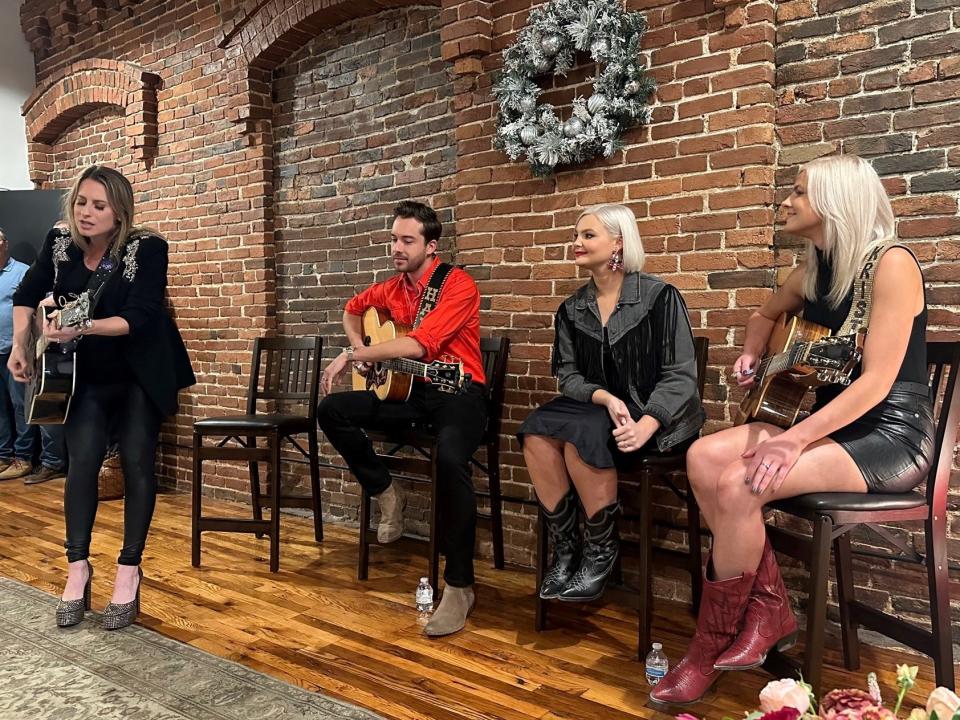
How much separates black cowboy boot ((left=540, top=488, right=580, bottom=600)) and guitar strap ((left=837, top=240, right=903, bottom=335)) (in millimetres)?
986

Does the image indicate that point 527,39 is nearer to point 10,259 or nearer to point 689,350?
point 689,350

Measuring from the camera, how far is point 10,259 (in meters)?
5.48

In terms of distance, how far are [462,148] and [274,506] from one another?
1.76 meters

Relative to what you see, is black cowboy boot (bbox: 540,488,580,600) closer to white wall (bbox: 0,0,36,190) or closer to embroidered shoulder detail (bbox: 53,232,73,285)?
embroidered shoulder detail (bbox: 53,232,73,285)

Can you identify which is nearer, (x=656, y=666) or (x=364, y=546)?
(x=656, y=666)

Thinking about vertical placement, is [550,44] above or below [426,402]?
above

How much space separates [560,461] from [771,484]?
753 millimetres

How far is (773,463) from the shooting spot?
6.30 ft

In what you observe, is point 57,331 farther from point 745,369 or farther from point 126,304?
point 745,369

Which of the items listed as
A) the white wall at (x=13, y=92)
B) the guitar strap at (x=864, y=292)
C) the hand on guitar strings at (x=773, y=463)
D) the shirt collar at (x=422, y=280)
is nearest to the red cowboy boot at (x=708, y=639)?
the hand on guitar strings at (x=773, y=463)

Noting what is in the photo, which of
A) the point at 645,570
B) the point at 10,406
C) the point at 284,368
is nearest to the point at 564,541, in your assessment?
the point at 645,570

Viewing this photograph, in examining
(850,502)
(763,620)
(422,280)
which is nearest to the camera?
(850,502)

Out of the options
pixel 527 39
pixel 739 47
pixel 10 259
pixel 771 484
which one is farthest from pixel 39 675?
pixel 10 259

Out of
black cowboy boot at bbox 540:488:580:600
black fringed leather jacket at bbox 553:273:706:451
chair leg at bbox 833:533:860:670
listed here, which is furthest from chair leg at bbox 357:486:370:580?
chair leg at bbox 833:533:860:670
